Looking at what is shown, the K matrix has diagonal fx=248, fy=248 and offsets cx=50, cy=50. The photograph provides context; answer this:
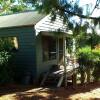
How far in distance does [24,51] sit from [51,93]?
390 centimetres

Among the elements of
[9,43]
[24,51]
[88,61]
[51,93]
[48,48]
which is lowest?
[51,93]

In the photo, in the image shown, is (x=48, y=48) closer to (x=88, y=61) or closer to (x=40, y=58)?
(x=40, y=58)

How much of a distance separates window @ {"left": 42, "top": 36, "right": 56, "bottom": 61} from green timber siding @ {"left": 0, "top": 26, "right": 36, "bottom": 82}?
1.08 meters

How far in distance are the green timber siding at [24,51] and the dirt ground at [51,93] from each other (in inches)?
55.0

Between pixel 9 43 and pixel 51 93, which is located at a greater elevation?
pixel 9 43

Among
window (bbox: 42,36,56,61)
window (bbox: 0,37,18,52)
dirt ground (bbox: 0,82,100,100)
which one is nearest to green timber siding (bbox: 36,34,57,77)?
window (bbox: 42,36,56,61)

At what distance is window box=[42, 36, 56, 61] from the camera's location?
576 inches

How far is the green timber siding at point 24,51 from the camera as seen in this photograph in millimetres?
13633

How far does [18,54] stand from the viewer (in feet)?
46.7

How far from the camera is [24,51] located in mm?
13961

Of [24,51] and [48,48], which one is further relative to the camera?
[48,48]

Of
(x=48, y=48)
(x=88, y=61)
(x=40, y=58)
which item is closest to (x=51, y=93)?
(x=88, y=61)

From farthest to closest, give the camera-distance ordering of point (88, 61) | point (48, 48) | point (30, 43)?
point (48, 48), point (30, 43), point (88, 61)

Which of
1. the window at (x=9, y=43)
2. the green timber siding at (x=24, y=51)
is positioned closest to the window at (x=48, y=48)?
the green timber siding at (x=24, y=51)
